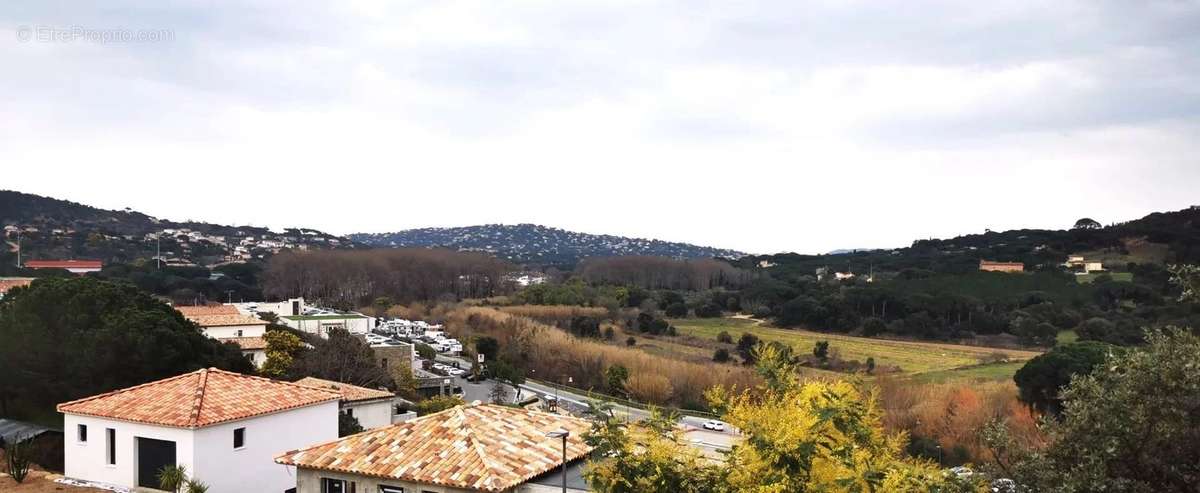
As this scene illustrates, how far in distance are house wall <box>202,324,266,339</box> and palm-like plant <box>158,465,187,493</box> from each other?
22908 millimetres

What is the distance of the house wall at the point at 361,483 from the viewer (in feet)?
43.8

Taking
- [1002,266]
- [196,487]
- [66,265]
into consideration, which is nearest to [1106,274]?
[1002,266]

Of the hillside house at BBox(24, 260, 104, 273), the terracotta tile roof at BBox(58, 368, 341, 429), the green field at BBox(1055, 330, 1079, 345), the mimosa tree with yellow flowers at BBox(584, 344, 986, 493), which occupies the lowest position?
the green field at BBox(1055, 330, 1079, 345)

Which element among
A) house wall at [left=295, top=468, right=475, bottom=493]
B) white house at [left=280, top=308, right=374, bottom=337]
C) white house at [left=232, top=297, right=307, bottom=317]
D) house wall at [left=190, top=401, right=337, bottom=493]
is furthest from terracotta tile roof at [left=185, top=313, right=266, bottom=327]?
house wall at [left=295, top=468, right=475, bottom=493]

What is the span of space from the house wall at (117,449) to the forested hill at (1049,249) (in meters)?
70.3

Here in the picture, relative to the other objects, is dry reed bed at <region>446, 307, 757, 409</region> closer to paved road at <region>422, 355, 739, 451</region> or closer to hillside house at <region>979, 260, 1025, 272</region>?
paved road at <region>422, 355, 739, 451</region>

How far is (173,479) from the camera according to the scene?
1608 cm

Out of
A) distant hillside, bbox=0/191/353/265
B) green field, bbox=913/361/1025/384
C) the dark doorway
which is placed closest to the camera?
the dark doorway

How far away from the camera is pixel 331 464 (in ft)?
46.3

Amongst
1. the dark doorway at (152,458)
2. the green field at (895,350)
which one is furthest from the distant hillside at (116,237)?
the dark doorway at (152,458)

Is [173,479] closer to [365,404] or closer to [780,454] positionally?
[365,404]

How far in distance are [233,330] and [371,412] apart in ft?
53.7

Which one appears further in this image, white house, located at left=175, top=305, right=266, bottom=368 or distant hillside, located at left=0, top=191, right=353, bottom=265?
distant hillside, located at left=0, top=191, right=353, bottom=265

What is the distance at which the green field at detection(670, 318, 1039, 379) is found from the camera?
152 ft
